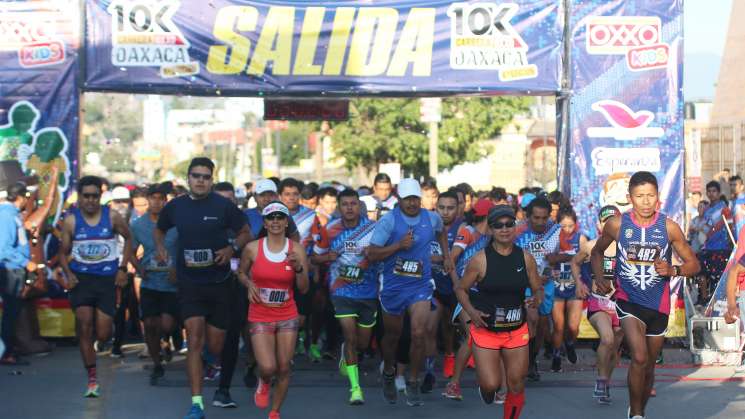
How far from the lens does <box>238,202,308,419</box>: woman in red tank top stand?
9047 mm

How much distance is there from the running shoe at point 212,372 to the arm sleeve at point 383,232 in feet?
8.13

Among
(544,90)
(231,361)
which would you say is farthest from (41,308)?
(544,90)

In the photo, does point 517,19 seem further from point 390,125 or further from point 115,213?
point 390,125

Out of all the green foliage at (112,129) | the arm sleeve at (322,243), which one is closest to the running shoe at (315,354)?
the arm sleeve at (322,243)

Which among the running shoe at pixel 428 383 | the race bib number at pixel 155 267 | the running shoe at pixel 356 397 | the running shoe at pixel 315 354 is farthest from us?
the running shoe at pixel 315 354

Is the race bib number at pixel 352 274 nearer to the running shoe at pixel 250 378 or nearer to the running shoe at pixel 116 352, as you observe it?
the running shoe at pixel 250 378

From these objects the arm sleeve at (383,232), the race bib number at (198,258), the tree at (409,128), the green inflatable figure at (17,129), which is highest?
the tree at (409,128)

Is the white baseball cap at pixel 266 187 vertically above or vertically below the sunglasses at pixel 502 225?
A: above

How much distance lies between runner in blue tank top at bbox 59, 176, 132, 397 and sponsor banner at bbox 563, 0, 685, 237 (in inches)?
242

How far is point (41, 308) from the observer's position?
568 inches

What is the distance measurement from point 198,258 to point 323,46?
5.51m

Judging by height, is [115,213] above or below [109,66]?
below

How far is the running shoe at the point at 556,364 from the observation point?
41.4ft

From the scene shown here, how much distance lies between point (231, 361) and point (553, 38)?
255 inches
